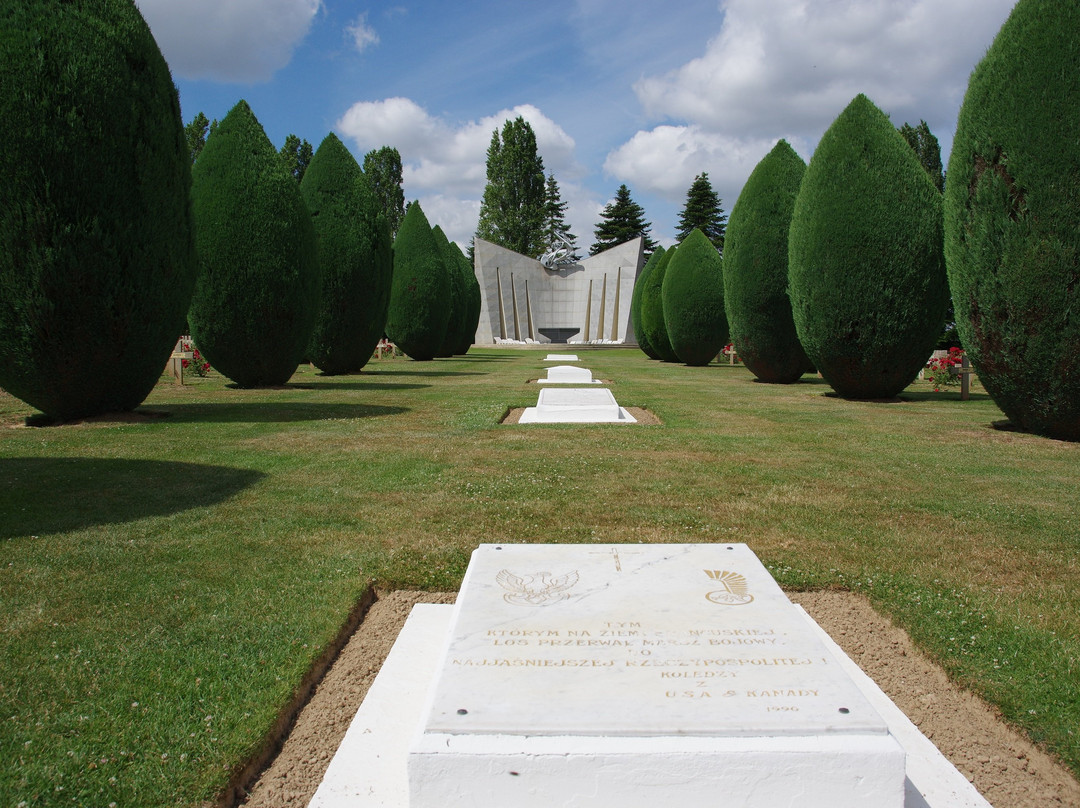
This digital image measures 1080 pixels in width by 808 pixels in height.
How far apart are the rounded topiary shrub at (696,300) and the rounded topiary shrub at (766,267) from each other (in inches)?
207

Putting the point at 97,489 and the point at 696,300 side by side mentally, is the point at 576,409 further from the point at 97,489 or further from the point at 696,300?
the point at 696,300

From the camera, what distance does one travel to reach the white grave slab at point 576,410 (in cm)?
944

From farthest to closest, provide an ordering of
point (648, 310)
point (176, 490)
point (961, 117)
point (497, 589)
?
point (648, 310)
point (961, 117)
point (176, 490)
point (497, 589)

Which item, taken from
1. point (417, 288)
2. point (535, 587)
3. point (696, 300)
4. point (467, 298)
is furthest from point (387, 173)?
point (535, 587)

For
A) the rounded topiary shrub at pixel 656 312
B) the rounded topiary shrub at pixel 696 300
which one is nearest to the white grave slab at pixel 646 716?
the rounded topiary shrub at pixel 696 300

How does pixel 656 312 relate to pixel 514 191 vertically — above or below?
below

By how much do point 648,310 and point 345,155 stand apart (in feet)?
43.2

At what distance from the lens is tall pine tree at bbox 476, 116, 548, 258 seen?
5000 centimetres

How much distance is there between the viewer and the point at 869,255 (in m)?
11.4

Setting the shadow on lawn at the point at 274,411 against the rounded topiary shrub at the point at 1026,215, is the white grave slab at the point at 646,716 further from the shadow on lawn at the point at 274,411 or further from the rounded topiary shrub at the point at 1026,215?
the shadow on lawn at the point at 274,411

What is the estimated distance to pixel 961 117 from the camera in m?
8.56

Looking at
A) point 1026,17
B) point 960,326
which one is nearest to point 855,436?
point 960,326

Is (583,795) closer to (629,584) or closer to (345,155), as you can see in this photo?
(629,584)

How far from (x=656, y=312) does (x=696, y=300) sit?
4.19m
